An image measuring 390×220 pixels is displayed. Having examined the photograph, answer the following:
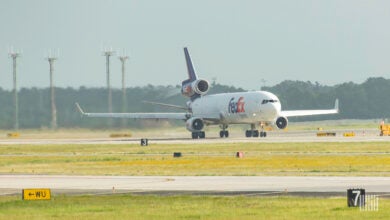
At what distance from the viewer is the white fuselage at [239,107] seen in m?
119

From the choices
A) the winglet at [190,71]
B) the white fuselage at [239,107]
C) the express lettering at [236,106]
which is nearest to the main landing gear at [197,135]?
the white fuselage at [239,107]

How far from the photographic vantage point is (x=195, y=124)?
12556 cm

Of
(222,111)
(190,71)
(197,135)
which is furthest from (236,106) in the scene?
(190,71)

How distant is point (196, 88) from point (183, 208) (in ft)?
305

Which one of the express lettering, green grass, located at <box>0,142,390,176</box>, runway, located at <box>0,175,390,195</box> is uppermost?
the express lettering

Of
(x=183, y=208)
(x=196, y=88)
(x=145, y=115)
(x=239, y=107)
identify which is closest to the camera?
(x=183, y=208)

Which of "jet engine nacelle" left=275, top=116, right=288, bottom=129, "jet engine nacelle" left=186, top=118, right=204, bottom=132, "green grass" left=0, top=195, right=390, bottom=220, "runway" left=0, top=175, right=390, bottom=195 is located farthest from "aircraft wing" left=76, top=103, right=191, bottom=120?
"green grass" left=0, top=195, right=390, bottom=220

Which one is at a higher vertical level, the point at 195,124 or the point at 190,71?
the point at 190,71

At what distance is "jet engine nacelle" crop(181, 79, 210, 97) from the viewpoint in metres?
131

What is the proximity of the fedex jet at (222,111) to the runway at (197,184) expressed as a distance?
62.7 meters

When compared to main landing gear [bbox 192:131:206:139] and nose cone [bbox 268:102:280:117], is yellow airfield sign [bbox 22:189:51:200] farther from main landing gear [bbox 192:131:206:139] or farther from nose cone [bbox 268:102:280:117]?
main landing gear [bbox 192:131:206:139]

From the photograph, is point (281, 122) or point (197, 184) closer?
point (197, 184)

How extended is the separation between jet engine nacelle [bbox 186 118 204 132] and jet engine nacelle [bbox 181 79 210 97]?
572 cm

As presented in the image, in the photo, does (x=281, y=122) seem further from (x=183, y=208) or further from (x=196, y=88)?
(x=183, y=208)
